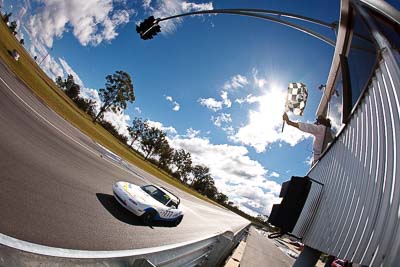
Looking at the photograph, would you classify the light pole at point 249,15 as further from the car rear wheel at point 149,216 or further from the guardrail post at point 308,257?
the car rear wheel at point 149,216

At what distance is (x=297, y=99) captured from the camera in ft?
21.3

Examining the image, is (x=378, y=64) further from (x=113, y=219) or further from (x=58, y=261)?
(x=113, y=219)

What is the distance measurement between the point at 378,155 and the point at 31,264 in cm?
362

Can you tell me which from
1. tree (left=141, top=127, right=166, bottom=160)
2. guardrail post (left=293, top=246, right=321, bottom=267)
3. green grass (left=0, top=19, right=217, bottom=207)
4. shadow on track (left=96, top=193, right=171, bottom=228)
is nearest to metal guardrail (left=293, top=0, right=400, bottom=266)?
guardrail post (left=293, top=246, right=321, bottom=267)

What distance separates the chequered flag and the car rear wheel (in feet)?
19.3

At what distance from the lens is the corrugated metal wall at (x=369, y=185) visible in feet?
6.52

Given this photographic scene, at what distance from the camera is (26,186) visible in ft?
18.6

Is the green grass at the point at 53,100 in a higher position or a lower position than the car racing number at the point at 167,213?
higher

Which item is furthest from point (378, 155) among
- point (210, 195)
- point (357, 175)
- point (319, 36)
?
point (210, 195)

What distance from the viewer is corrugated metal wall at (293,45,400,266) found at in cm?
199

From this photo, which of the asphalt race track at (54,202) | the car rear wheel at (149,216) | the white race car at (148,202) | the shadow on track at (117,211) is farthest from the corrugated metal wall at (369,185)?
the car rear wheel at (149,216)

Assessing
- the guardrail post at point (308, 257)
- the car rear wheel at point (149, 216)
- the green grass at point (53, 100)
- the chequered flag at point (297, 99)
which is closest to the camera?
the guardrail post at point (308, 257)

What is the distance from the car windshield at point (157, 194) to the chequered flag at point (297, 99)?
630 cm

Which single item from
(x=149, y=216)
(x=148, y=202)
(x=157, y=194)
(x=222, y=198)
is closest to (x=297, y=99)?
(x=148, y=202)
